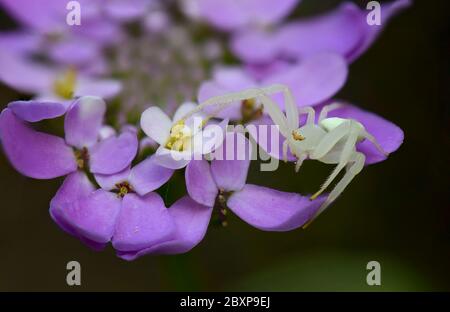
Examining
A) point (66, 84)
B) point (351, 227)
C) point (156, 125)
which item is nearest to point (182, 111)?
point (156, 125)

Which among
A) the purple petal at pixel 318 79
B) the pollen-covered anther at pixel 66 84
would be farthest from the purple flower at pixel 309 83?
the pollen-covered anther at pixel 66 84

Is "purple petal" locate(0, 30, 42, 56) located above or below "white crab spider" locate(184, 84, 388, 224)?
above

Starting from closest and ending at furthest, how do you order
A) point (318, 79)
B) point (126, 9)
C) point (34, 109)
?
1. point (34, 109)
2. point (318, 79)
3. point (126, 9)

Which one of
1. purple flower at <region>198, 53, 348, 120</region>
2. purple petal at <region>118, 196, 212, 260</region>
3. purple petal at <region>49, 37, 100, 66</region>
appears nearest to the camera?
purple petal at <region>118, 196, 212, 260</region>

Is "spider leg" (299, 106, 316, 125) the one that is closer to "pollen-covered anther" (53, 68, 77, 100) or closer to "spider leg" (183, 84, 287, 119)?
"spider leg" (183, 84, 287, 119)

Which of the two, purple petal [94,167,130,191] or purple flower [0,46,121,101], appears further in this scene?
purple flower [0,46,121,101]

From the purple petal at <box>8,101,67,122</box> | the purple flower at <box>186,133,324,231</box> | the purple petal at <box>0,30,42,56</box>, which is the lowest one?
the purple flower at <box>186,133,324,231</box>

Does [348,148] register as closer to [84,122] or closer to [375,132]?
[375,132]

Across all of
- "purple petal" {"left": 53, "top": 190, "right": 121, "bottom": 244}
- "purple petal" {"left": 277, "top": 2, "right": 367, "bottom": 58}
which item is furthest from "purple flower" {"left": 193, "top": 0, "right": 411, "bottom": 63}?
"purple petal" {"left": 53, "top": 190, "right": 121, "bottom": 244}

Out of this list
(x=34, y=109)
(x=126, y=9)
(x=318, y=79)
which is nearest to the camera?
(x=34, y=109)
